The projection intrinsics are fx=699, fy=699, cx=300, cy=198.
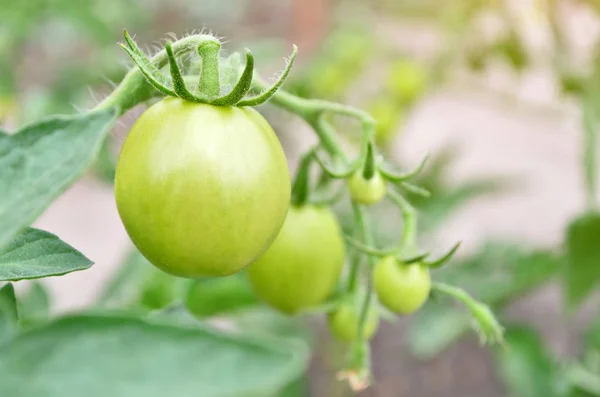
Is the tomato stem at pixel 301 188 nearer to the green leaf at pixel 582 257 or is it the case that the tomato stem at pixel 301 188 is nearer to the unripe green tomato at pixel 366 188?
the unripe green tomato at pixel 366 188

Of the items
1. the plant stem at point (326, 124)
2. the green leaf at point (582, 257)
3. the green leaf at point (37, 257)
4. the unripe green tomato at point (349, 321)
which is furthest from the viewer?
the green leaf at point (582, 257)

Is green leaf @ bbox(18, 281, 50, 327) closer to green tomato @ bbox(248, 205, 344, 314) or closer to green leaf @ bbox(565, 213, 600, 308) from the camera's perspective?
green tomato @ bbox(248, 205, 344, 314)

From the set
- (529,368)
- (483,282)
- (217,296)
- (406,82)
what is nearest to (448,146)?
(406,82)

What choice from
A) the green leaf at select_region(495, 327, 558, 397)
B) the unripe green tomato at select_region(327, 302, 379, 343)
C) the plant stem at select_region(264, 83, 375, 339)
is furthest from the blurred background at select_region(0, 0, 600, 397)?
the unripe green tomato at select_region(327, 302, 379, 343)

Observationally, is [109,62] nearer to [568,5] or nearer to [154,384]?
[568,5]

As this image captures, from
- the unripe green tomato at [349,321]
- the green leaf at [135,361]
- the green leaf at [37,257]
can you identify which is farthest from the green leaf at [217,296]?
the green leaf at [135,361]

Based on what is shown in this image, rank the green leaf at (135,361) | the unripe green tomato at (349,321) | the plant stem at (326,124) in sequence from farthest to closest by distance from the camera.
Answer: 1. the unripe green tomato at (349,321)
2. the plant stem at (326,124)
3. the green leaf at (135,361)
